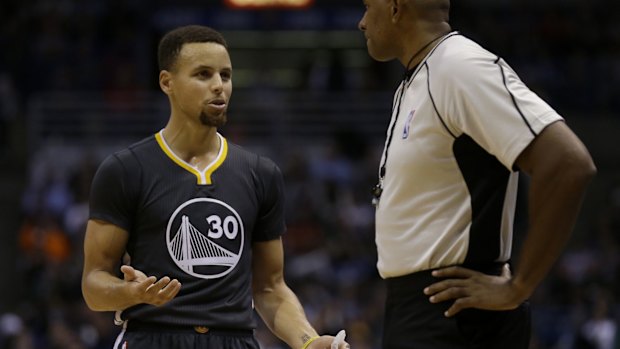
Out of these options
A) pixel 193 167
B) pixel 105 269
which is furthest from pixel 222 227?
pixel 105 269

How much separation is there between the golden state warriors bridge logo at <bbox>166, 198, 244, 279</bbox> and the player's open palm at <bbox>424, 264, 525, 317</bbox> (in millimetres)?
1332

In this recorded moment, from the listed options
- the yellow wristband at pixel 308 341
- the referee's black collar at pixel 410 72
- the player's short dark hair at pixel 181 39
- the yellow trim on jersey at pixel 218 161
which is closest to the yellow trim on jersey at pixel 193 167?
the yellow trim on jersey at pixel 218 161

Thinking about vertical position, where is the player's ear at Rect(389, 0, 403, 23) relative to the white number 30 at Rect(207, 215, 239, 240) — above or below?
above

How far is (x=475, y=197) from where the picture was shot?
425 centimetres

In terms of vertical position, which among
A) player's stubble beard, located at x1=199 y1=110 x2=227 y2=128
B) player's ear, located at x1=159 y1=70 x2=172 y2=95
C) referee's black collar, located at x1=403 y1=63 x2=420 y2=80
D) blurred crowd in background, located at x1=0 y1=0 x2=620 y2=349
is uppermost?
referee's black collar, located at x1=403 y1=63 x2=420 y2=80

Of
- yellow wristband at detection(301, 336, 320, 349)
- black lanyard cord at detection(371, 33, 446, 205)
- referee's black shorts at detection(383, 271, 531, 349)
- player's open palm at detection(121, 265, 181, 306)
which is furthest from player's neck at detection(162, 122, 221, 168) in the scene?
referee's black shorts at detection(383, 271, 531, 349)

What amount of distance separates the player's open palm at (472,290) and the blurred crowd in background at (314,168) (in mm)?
6414

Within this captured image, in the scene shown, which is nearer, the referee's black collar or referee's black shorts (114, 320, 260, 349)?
the referee's black collar

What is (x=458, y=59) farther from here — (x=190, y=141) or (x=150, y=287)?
(x=190, y=141)

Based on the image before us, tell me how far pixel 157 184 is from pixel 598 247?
11.6 meters

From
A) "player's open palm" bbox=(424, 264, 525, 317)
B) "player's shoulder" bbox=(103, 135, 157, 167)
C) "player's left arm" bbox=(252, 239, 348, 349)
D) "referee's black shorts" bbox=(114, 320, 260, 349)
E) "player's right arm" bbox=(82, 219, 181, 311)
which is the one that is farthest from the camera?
"player's left arm" bbox=(252, 239, 348, 349)

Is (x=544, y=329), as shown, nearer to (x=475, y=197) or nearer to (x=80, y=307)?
(x=80, y=307)

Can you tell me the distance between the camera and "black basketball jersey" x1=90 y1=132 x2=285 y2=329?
17.3ft

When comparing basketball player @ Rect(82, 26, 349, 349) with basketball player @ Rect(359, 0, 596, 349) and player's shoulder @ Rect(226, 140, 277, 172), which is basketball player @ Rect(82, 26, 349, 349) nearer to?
player's shoulder @ Rect(226, 140, 277, 172)
